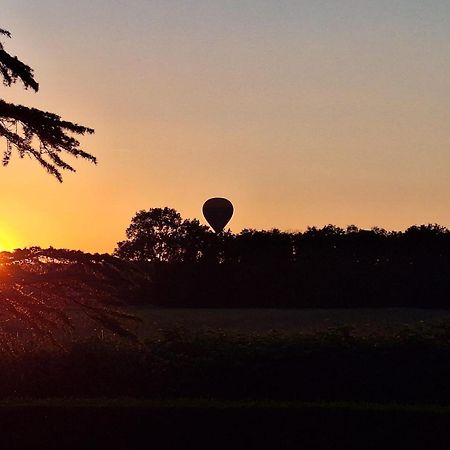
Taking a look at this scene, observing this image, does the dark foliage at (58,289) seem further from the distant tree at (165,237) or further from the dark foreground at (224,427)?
the distant tree at (165,237)

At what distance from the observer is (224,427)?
14586 mm

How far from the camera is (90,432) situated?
14625 millimetres

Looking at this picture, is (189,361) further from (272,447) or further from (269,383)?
(272,447)

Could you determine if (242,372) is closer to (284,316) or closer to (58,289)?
(58,289)

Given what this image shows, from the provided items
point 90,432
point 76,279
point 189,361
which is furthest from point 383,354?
point 76,279

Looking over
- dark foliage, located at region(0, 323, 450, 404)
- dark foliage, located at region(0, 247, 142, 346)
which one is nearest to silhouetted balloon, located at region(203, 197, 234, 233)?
dark foliage, located at region(0, 323, 450, 404)

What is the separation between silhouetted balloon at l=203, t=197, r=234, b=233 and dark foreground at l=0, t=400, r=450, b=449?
119 feet

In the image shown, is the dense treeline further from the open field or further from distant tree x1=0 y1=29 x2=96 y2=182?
distant tree x1=0 y1=29 x2=96 y2=182

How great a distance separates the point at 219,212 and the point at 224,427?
36775mm

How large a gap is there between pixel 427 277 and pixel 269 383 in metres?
48.7

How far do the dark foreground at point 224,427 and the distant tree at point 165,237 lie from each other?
A: 60042 mm

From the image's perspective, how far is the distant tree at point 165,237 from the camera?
262 ft

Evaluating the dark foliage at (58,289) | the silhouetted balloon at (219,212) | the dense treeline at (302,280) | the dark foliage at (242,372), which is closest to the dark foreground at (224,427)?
the dark foliage at (242,372)

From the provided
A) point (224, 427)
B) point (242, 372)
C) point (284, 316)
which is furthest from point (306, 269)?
point (224, 427)
